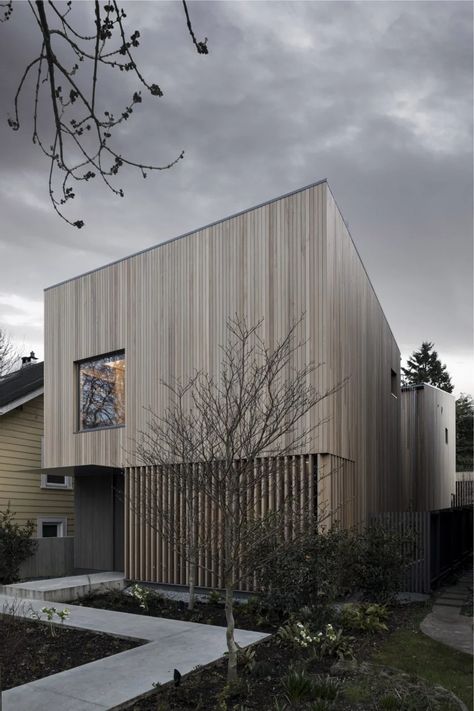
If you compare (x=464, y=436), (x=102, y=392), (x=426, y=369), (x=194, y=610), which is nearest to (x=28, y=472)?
(x=102, y=392)

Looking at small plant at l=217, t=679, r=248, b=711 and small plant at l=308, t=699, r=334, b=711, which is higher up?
small plant at l=308, t=699, r=334, b=711

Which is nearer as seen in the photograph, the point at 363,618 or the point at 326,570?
the point at 326,570

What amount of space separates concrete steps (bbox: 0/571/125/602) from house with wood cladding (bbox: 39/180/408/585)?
569 mm

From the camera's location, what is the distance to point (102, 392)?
14.6 m

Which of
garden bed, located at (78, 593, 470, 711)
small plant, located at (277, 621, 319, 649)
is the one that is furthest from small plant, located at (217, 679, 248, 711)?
small plant, located at (277, 621, 319, 649)

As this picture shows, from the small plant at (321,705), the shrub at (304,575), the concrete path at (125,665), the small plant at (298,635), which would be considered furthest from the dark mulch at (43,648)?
the small plant at (321,705)

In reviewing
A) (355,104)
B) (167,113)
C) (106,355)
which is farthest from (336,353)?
(167,113)

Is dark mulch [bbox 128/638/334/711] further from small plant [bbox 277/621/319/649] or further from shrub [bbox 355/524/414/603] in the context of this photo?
shrub [bbox 355/524/414/603]

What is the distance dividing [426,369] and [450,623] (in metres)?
40.8

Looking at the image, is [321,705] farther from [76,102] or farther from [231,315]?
[231,315]

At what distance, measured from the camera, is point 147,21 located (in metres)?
4.71

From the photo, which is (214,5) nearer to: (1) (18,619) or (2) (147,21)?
(2) (147,21)

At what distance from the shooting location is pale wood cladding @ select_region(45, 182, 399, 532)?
37.5ft

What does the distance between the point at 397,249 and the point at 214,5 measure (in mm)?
12954
